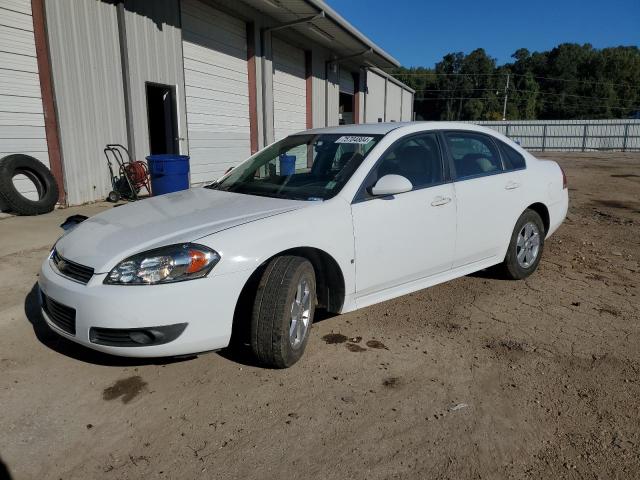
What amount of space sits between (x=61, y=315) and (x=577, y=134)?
1618 inches

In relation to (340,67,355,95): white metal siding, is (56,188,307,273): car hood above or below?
below

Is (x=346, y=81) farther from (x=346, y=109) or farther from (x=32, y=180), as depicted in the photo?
(x=32, y=180)

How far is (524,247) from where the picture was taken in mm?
4820

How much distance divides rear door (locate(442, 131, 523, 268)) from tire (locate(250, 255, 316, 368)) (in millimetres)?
1682

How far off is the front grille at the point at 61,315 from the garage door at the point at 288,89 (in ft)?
36.4

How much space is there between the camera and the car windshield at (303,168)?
3.55 metres

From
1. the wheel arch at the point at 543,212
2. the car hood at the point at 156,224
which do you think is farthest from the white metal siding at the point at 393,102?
the car hood at the point at 156,224

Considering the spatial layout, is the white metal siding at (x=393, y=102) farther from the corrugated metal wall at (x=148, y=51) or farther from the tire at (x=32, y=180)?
the tire at (x=32, y=180)

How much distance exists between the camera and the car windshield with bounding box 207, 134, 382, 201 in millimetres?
3555

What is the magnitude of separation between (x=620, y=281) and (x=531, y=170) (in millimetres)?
1465

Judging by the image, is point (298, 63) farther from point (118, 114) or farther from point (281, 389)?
point (281, 389)

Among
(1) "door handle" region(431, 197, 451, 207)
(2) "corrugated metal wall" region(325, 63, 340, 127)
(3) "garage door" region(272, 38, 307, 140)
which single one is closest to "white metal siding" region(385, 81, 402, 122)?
(2) "corrugated metal wall" region(325, 63, 340, 127)

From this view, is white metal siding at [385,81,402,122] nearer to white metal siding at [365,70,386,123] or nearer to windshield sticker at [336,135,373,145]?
white metal siding at [365,70,386,123]

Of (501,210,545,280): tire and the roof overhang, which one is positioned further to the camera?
the roof overhang
